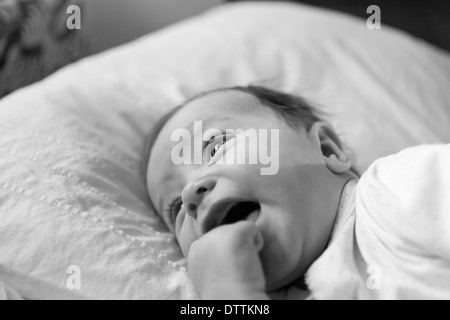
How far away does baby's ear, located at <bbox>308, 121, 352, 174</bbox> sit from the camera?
2.74 ft

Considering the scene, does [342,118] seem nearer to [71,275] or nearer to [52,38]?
[71,275]

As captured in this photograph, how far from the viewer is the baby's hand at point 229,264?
2.03ft

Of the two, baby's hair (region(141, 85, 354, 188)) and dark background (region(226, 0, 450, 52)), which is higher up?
baby's hair (region(141, 85, 354, 188))

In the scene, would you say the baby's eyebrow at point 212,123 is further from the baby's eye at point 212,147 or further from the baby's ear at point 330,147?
the baby's ear at point 330,147

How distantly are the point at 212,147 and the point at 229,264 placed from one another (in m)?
0.22

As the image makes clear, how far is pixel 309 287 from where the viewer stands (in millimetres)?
708

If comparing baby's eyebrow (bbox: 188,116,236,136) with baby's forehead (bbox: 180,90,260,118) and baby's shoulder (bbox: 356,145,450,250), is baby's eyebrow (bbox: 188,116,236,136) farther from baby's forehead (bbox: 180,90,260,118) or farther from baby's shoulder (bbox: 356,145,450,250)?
baby's shoulder (bbox: 356,145,450,250)

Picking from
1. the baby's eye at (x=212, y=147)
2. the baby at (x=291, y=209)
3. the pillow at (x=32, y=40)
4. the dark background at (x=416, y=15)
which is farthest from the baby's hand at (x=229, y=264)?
the dark background at (x=416, y=15)

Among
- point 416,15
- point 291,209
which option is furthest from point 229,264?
point 416,15

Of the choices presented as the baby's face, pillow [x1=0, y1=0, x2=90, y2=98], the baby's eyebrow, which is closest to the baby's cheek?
the baby's face

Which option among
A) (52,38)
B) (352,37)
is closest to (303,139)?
(352,37)

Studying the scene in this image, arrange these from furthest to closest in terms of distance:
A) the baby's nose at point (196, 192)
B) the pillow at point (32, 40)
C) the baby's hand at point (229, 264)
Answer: the pillow at point (32, 40)
the baby's nose at point (196, 192)
the baby's hand at point (229, 264)

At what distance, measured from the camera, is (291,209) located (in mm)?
712
